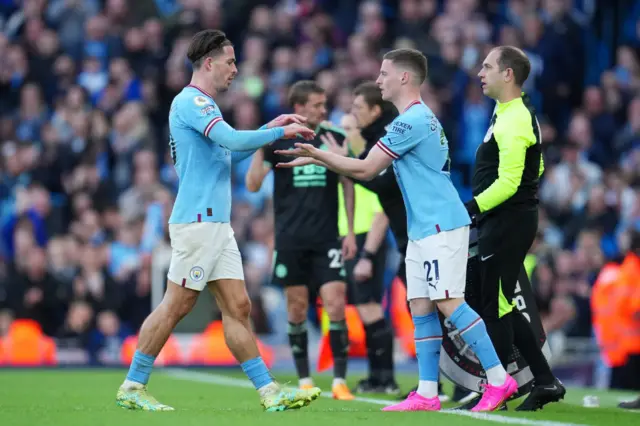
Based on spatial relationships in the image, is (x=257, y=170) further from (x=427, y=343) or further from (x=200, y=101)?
(x=427, y=343)

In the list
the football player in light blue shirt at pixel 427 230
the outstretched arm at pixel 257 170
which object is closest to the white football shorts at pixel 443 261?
the football player in light blue shirt at pixel 427 230

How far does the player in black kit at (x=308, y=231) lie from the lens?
9641mm

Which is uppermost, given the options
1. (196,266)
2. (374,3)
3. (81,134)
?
(374,3)

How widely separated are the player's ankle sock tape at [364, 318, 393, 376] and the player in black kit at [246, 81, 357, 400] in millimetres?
729

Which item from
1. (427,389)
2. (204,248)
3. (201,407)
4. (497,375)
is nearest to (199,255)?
(204,248)

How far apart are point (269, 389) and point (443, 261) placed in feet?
4.31

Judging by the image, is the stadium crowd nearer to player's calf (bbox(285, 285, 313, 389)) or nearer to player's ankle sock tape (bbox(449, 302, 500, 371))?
player's calf (bbox(285, 285, 313, 389))

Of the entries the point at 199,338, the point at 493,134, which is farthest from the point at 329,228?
the point at 199,338

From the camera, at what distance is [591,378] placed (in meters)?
13.5

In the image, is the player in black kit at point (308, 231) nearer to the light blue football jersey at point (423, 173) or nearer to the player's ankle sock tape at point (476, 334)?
the light blue football jersey at point (423, 173)

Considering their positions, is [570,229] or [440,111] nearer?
[570,229]

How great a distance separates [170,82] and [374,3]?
3.71m

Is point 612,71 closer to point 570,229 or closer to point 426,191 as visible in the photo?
point 570,229

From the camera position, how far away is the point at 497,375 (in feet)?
23.9
